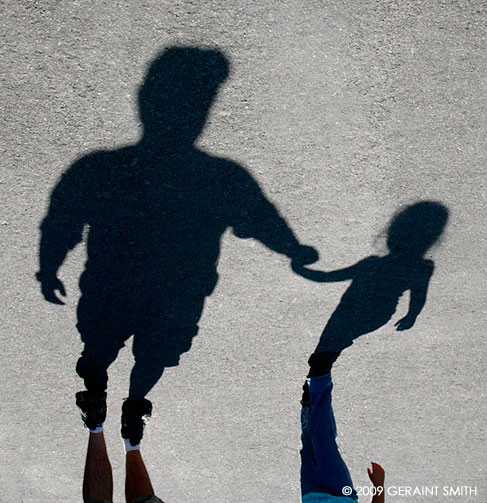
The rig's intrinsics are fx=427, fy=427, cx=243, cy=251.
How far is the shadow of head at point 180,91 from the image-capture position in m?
3.00

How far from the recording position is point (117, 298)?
10.6 feet

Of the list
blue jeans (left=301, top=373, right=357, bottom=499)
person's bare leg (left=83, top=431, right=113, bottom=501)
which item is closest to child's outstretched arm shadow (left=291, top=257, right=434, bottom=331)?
blue jeans (left=301, top=373, right=357, bottom=499)

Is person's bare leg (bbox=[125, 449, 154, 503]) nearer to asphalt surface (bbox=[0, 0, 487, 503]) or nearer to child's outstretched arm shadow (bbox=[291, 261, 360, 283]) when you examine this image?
asphalt surface (bbox=[0, 0, 487, 503])

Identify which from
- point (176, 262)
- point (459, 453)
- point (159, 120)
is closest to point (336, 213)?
point (176, 262)

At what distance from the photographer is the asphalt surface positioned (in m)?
2.99

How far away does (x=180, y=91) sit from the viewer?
3031mm

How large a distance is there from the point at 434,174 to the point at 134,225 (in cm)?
225

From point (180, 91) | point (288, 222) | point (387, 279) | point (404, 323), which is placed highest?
point (180, 91)

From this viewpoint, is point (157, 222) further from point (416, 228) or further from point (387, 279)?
point (416, 228)

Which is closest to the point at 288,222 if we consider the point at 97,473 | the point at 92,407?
the point at 92,407

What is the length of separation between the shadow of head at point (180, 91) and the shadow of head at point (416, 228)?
1.63 metres

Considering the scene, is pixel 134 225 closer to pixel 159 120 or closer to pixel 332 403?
pixel 159 120

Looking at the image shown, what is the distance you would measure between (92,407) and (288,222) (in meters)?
2.01

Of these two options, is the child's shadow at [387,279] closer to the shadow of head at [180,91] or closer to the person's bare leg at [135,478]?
the shadow of head at [180,91]
